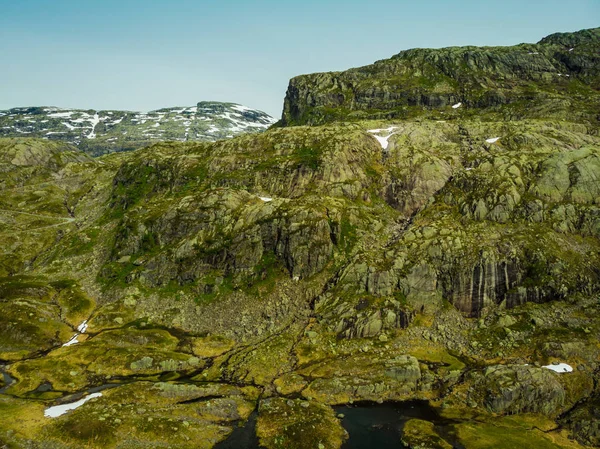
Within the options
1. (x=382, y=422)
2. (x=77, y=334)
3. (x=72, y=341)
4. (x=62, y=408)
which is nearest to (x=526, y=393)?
(x=382, y=422)

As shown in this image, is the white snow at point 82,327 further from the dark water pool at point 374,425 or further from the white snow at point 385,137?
the white snow at point 385,137

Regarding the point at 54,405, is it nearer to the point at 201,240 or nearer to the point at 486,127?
the point at 201,240

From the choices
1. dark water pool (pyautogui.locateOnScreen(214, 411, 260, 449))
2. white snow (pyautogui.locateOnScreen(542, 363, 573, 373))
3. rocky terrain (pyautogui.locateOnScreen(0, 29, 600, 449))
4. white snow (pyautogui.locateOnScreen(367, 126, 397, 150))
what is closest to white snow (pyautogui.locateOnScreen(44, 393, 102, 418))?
rocky terrain (pyautogui.locateOnScreen(0, 29, 600, 449))

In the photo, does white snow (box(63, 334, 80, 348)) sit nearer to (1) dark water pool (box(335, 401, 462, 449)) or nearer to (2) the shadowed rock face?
(1) dark water pool (box(335, 401, 462, 449))

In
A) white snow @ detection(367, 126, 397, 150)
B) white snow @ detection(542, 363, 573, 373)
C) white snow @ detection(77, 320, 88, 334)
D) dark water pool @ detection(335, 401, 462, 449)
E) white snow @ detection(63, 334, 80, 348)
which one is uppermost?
white snow @ detection(367, 126, 397, 150)

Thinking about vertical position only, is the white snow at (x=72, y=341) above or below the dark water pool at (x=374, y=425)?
above

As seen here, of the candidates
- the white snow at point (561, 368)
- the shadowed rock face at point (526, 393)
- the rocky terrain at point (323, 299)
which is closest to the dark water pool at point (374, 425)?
the rocky terrain at point (323, 299)

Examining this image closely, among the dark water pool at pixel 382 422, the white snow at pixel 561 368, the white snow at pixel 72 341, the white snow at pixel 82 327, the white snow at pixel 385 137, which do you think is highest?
the white snow at pixel 385 137

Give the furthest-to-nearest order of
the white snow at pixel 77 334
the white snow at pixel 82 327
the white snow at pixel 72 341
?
the white snow at pixel 82 327
the white snow at pixel 77 334
the white snow at pixel 72 341

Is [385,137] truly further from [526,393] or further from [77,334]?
[77,334]
